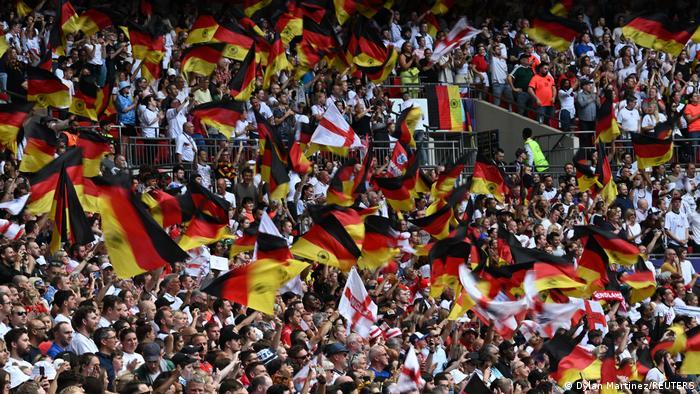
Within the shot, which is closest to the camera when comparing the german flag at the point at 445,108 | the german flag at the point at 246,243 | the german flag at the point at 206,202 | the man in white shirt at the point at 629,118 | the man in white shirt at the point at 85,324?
the man in white shirt at the point at 85,324

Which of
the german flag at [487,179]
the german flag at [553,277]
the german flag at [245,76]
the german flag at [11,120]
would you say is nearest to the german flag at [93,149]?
the german flag at [11,120]

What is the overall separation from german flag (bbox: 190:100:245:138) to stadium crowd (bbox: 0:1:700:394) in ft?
1.82

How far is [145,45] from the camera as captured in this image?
21.5 m

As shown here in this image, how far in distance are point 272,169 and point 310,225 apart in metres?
1.33

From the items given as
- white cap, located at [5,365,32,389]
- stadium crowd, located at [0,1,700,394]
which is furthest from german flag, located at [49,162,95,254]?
white cap, located at [5,365,32,389]

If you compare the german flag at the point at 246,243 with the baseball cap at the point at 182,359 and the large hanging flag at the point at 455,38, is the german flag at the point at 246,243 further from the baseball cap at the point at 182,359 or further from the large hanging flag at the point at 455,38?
the large hanging flag at the point at 455,38

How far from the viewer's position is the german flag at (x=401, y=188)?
19.6m

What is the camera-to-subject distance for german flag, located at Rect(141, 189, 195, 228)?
15928mm

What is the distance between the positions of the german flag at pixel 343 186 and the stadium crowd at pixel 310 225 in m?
0.57

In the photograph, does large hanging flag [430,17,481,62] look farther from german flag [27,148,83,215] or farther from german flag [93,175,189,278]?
german flag [93,175,189,278]

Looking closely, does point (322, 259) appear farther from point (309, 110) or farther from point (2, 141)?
point (309, 110)

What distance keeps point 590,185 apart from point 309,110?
4201 millimetres

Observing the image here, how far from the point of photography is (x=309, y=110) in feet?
75.3

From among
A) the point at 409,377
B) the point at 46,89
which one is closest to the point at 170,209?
the point at 46,89
